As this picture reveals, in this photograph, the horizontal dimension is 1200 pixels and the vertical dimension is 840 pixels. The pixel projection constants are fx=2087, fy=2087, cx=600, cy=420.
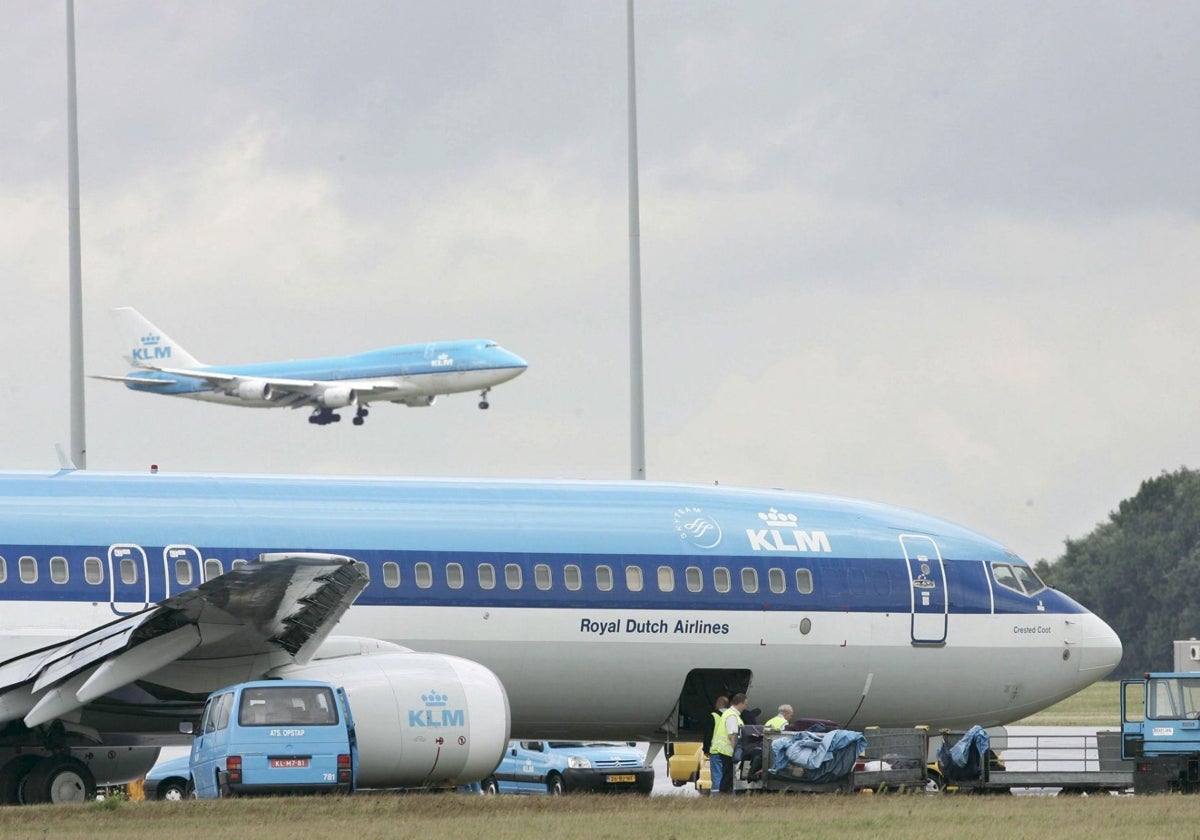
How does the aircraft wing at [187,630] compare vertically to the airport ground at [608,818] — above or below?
above

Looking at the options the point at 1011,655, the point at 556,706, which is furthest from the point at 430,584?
the point at 1011,655

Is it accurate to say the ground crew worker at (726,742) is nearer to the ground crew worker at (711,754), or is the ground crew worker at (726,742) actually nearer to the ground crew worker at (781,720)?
the ground crew worker at (711,754)

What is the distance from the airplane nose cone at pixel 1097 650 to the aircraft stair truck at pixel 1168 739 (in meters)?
1.78

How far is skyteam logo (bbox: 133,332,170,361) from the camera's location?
82750mm

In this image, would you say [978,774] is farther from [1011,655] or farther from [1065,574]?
[1065,574]

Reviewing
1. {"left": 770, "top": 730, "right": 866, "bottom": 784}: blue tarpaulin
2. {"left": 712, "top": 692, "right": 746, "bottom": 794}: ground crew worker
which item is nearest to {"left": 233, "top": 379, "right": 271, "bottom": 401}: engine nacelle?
{"left": 712, "top": 692, "right": 746, "bottom": 794}: ground crew worker

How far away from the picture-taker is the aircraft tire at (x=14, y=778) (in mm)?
22688

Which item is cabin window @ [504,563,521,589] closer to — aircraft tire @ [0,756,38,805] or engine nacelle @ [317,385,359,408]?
aircraft tire @ [0,756,38,805]

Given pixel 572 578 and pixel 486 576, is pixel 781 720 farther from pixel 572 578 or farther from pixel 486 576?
pixel 486 576

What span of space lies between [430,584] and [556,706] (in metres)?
2.30

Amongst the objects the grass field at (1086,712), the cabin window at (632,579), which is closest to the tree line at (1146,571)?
the grass field at (1086,712)

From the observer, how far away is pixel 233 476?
25.2 meters

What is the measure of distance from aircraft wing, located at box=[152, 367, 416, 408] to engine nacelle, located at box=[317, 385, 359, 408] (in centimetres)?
28

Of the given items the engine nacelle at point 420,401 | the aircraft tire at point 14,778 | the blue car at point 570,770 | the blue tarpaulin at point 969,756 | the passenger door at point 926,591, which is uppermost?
the engine nacelle at point 420,401
